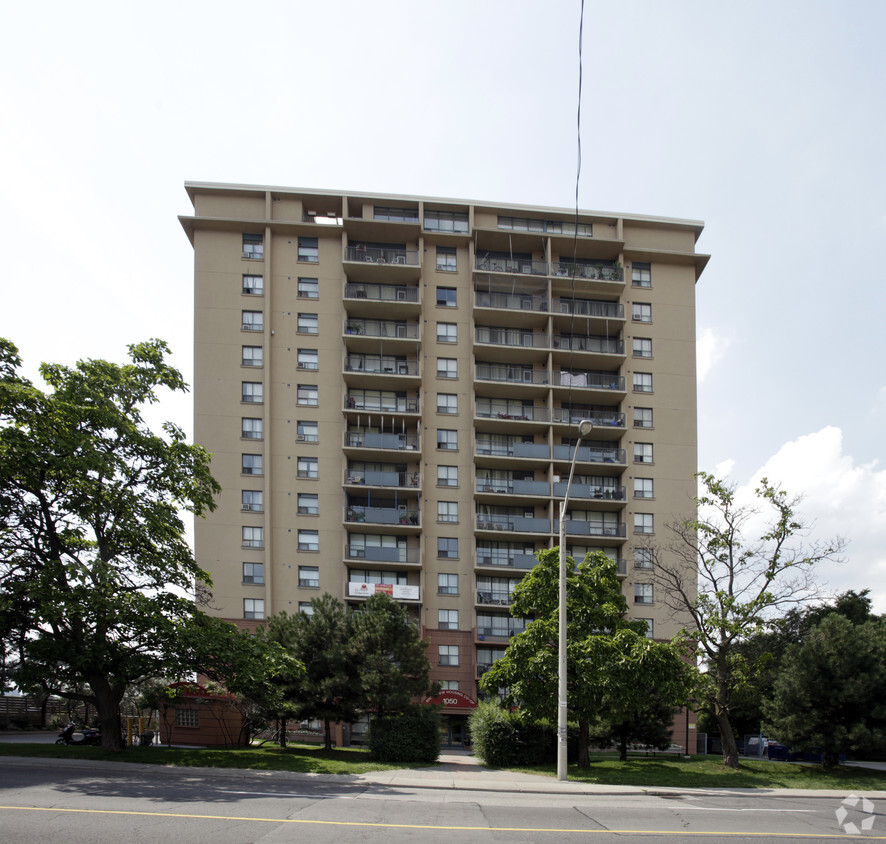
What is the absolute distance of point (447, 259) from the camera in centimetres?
5228

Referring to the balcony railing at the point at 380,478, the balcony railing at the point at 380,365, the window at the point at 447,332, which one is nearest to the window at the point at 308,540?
the balcony railing at the point at 380,478

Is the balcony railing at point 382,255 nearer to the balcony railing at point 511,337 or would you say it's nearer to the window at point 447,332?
the window at point 447,332

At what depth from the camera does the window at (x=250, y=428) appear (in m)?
47.9

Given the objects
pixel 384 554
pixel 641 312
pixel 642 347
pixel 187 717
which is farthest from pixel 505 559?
pixel 187 717

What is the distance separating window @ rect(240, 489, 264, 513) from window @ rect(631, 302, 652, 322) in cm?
2726

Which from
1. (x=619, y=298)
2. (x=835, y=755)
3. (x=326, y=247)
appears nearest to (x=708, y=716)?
(x=835, y=755)

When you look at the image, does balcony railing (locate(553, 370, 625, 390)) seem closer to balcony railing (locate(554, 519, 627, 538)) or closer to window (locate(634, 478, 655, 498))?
window (locate(634, 478, 655, 498))

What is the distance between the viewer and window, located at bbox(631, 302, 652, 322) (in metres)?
52.9

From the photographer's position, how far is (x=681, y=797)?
19.7 m

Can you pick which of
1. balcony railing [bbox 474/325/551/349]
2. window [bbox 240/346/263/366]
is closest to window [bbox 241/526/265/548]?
window [bbox 240/346/263/366]

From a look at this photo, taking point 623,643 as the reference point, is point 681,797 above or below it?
below

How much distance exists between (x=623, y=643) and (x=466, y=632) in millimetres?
23312

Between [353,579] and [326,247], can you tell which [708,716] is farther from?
[326,247]

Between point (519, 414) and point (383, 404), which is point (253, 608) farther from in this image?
point (519, 414)
